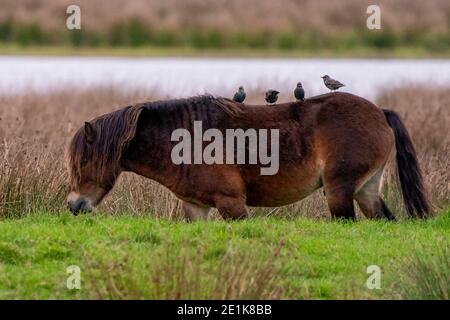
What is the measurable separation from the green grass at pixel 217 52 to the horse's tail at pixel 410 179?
23.8 meters

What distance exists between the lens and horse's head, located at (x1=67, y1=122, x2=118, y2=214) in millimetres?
10914

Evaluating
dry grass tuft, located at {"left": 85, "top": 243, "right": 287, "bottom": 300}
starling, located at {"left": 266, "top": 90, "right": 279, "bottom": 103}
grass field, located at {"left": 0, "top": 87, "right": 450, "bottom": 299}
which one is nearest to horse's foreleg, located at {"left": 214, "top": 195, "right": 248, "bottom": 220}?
grass field, located at {"left": 0, "top": 87, "right": 450, "bottom": 299}

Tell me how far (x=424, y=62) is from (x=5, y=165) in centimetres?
2439

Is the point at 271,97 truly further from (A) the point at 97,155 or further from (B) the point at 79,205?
(B) the point at 79,205

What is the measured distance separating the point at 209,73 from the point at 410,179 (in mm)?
19228

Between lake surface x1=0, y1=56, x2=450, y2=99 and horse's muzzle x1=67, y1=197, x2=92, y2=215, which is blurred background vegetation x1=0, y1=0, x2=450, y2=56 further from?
horse's muzzle x1=67, y1=197, x2=92, y2=215

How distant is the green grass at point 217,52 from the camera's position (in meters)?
34.7

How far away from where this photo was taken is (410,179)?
11445mm

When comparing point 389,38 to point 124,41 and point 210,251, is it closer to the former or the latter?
point 124,41

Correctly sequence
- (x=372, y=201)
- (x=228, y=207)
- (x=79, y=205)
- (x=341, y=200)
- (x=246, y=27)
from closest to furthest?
(x=228, y=207), (x=341, y=200), (x=79, y=205), (x=372, y=201), (x=246, y=27)

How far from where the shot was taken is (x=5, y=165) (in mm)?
12188

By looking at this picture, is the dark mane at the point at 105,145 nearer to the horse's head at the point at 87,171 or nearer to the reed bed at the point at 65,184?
the horse's head at the point at 87,171

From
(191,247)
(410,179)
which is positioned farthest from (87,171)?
(410,179)
